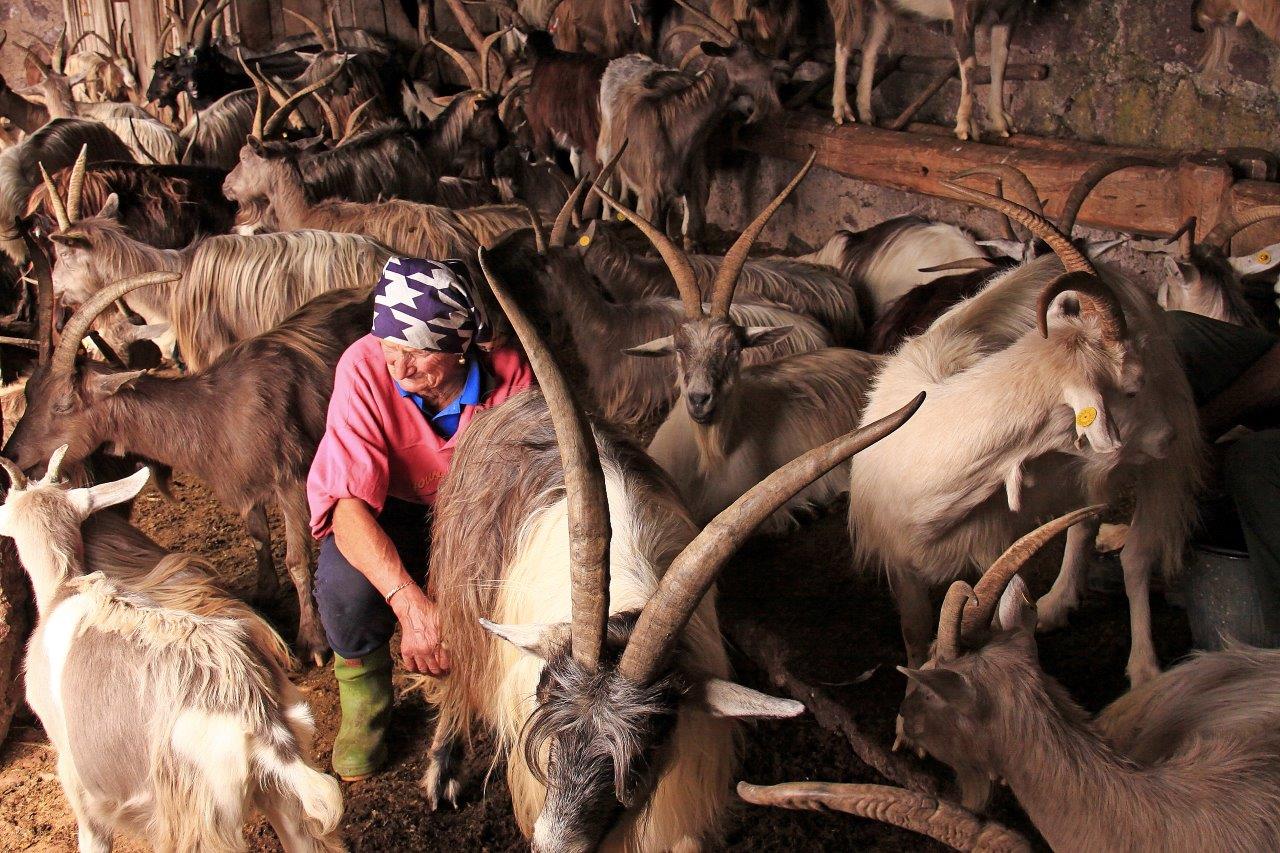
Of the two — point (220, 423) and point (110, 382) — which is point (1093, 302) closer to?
point (220, 423)

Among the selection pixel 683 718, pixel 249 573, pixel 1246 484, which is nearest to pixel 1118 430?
pixel 1246 484

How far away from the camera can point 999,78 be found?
5164 millimetres

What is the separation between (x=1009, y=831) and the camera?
1525mm

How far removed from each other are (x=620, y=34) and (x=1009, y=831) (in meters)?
8.48

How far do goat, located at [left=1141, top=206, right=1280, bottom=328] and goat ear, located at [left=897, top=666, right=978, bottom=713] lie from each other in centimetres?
252

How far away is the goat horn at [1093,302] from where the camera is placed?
80.6 inches

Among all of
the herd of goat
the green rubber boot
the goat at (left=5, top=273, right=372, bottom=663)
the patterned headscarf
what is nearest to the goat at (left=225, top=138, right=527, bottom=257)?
the herd of goat

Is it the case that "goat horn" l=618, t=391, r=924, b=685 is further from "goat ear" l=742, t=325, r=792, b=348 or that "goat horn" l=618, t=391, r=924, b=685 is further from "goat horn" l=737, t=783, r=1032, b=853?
"goat ear" l=742, t=325, r=792, b=348

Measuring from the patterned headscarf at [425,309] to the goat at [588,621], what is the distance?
22 centimetres

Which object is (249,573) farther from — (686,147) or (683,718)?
(686,147)

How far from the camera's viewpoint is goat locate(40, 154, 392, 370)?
4.24m

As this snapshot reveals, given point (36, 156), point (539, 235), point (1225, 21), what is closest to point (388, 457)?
point (539, 235)

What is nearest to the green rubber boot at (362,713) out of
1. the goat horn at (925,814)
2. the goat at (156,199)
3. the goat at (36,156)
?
the goat horn at (925,814)

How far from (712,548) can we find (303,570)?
86.2 inches
